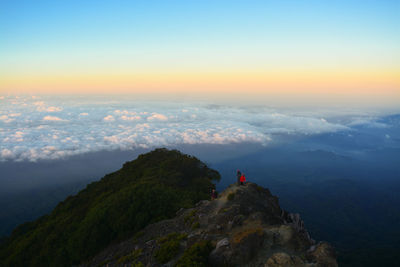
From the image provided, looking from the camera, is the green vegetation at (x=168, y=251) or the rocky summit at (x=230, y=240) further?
the green vegetation at (x=168, y=251)

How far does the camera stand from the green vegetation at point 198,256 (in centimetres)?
1645

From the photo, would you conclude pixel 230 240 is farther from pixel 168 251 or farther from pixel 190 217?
pixel 190 217

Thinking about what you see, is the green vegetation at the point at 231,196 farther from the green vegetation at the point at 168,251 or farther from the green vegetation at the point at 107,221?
the green vegetation at the point at 107,221

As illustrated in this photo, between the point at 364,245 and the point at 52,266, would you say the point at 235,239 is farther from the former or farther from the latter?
the point at 364,245

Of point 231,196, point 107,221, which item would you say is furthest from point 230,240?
point 107,221

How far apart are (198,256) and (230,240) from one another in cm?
249

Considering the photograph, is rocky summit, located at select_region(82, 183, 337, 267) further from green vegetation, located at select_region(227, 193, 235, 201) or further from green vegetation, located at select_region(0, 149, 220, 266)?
green vegetation, located at select_region(0, 149, 220, 266)

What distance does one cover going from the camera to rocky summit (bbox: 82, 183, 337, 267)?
1575cm

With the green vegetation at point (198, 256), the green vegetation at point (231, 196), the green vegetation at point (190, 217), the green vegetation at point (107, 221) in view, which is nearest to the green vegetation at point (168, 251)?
the green vegetation at point (198, 256)

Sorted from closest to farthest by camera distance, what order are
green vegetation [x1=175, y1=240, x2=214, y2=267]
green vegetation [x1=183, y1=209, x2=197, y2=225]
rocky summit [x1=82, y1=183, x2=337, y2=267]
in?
rocky summit [x1=82, y1=183, x2=337, y2=267] < green vegetation [x1=175, y1=240, x2=214, y2=267] < green vegetation [x1=183, y1=209, x2=197, y2=225]

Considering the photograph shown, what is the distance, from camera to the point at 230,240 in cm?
1741

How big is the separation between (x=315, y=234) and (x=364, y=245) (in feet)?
90.8

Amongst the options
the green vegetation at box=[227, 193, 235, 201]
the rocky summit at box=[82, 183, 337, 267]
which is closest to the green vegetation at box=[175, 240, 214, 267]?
the rocky summit at box=[82, 183, 337, 267]

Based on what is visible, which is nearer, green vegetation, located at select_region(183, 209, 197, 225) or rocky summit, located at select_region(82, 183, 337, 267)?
rocky summit, located at select_region(82, 183, 337, 267)
